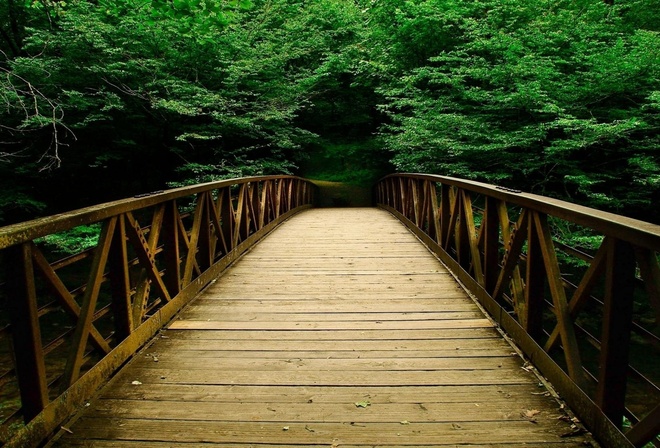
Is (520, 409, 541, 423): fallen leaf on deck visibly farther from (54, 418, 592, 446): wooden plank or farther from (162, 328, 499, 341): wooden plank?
(162, 328, 499, 341): wooden plank

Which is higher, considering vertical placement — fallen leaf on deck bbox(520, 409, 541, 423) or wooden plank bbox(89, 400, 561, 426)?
fallen leaf on deck bbox(520, 409, 541, 423)

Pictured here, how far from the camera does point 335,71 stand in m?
15.0

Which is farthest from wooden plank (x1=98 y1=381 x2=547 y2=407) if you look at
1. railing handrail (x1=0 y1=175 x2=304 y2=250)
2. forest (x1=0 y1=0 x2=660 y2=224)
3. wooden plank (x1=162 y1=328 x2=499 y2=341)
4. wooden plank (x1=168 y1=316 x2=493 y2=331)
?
forest (x1=0 y1=0 x2=660 y2=224)

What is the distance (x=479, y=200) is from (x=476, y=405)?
9128 millimetres

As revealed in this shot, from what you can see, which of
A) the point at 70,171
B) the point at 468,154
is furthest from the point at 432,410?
the point at 70,171

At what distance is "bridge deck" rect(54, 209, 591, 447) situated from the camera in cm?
196

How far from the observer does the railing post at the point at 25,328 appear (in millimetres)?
1778

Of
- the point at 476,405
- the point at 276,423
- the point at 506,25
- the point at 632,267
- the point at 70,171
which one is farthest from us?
the point at 70,171

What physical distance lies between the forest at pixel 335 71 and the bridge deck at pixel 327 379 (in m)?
3.34

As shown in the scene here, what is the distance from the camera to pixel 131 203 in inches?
106

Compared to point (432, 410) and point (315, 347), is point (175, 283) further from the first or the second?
point (432, 410)

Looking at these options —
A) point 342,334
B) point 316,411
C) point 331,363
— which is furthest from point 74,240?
point 316,411

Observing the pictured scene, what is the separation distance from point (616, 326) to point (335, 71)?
1446 centimetres

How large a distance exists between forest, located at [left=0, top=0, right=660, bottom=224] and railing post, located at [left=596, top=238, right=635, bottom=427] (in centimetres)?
422
